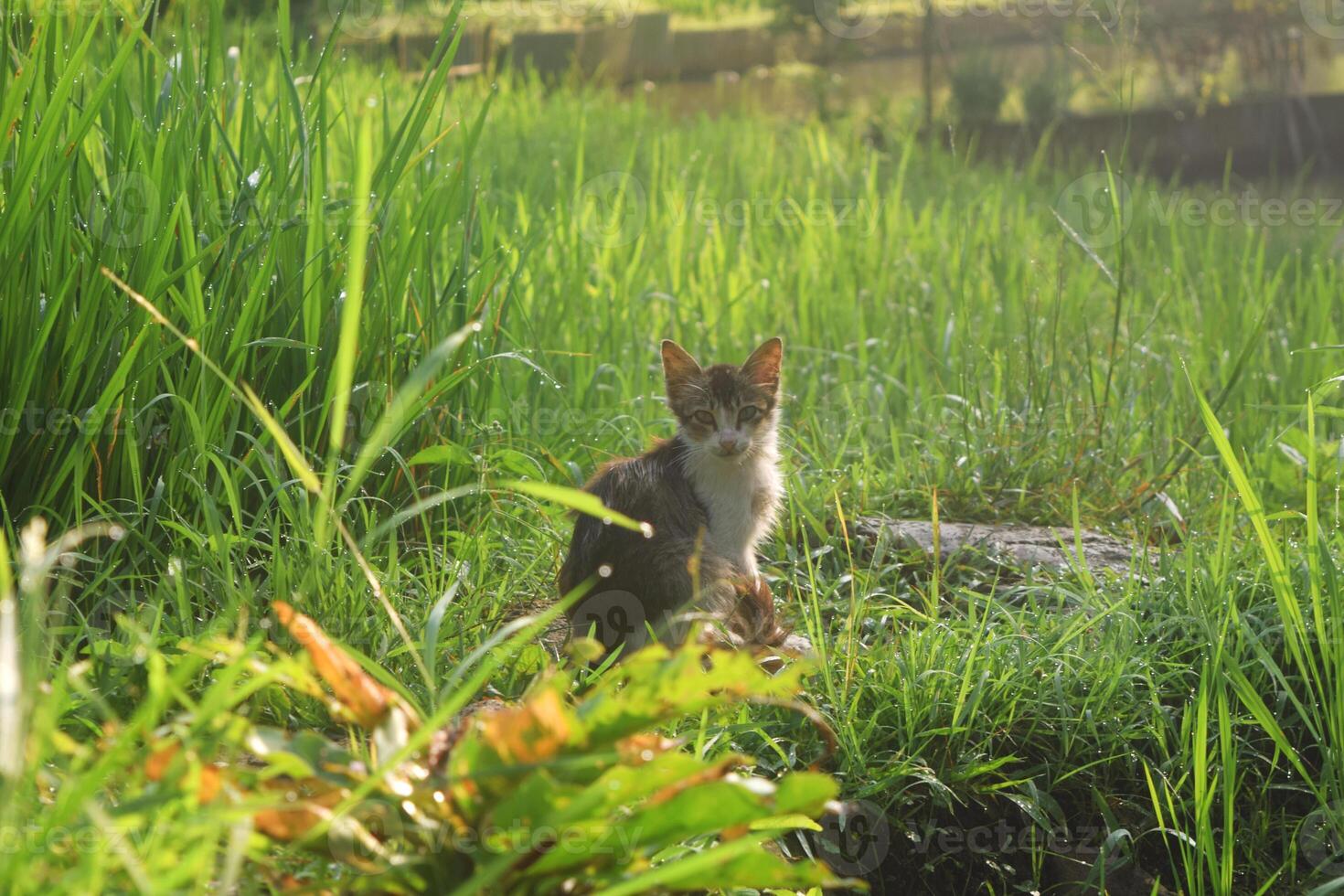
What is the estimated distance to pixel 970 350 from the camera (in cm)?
426

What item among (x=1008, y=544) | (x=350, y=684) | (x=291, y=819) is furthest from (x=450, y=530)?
(x=291, y=819)

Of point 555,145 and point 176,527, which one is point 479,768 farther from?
point 555,145

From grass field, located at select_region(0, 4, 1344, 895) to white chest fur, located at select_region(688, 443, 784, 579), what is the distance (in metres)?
0.18

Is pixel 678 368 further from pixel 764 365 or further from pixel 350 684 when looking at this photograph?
pixel 350 684

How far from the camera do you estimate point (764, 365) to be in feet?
9.91

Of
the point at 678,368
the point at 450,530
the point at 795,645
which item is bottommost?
the point at 795,645

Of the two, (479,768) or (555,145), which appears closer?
(479,768)

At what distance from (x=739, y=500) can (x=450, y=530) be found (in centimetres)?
66

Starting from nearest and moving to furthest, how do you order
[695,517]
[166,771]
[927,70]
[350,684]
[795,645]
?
[166,771] < [350,684] < [795,645] < [695,517] < [927,70]

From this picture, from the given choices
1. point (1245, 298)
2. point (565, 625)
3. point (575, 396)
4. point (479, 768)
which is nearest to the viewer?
point (479, 768)

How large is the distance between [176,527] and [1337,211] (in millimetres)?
8412

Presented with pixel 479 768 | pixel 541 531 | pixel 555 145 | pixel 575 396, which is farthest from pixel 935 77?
pixel 479 768

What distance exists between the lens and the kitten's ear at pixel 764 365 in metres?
2.99

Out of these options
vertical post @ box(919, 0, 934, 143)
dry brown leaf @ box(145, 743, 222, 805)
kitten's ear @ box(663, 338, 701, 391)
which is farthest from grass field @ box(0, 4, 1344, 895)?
vertical post @ box(919, 0, 934, 143)
